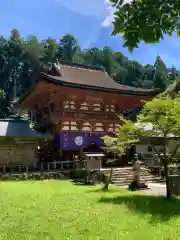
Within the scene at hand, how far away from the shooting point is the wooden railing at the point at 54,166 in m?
23.3

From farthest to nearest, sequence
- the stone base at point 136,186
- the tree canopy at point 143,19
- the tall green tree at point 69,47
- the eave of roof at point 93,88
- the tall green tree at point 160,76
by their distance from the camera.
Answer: the tall green tree at point 69,47 < the tall green tree at point 160,76 < the eave of roof at point 93,88 < the stone base at point 136,186 < the tree canopy at point 143,19

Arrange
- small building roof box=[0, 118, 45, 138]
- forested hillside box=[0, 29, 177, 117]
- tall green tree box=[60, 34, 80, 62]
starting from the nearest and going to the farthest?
small building roof box=[0, 118, 45, 138] < forested hillside box=[0, 29, 177, 117] < tall green tree box=[60, 34, 80, 62]

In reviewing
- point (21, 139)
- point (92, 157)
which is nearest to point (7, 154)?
point (21, 139)

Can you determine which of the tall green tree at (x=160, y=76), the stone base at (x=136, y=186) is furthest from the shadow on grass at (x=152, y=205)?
the tall green tree at (x=160, y=76)

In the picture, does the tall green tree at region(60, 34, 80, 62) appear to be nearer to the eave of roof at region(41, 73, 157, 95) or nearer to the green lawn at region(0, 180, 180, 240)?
the eave of roof at region(41, 73, 157, 95)

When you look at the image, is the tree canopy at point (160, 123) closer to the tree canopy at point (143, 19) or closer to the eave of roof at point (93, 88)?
the eave of roof at point (93, 88)

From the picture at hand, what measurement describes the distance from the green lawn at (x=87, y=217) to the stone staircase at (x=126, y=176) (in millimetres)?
7836

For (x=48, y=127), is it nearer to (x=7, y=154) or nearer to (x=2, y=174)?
(x=7, y=154)

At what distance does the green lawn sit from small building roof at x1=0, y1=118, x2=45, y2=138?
10994 millimetres

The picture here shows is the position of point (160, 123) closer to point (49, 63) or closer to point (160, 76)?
point (160, 76)

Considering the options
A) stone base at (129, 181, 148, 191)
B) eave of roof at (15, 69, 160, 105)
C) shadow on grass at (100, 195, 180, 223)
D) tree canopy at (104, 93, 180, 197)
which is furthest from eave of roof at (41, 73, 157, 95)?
shadow on grass at (100, 195, 180, 223)

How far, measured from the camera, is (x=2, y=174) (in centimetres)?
2281

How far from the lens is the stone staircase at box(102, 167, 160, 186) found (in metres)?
22.6

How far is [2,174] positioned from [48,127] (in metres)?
7.34
